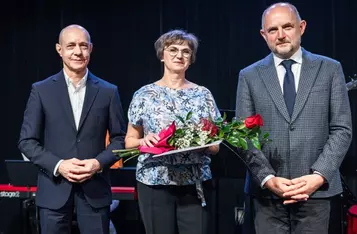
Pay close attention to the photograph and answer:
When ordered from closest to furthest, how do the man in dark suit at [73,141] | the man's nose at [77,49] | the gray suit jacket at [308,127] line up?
the gray suit jacket at [308,127], the man in dark suit at [73,141], the man's nose at [77,49]

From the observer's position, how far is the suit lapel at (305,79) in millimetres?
2354

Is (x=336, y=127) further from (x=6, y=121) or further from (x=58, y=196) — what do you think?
(x=6, y=121)

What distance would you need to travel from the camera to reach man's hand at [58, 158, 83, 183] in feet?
8.34

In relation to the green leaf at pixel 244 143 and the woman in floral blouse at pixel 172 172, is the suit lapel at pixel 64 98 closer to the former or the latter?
the woman in floral blouse at pixel 172 172

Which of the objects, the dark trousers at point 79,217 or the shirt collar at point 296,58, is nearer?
the shirt collar at point 296,58

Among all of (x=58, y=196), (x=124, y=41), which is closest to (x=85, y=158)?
(x=58, y=196)

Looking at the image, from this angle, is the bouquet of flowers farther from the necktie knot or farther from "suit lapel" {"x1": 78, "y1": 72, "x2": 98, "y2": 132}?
"suit lapel" {"x1": 78, "y1": 72, "x2": 98, "y2": 132}

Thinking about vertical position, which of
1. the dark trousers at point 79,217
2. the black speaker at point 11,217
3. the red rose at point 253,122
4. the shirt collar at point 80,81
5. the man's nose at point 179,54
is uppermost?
the man's nose at point 179,54

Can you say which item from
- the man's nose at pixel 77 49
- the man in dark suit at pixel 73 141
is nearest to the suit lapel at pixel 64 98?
the man in dark suit at pixel 73 141

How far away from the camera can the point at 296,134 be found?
235 cm

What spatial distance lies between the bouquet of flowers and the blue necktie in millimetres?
206

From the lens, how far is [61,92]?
2693 millimetres

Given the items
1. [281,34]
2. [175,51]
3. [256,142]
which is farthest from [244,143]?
[175,51]

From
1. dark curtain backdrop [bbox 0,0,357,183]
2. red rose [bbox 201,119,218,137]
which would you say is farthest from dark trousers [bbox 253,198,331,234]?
dark curtain backdrop [bbox 0,0,357,183]
